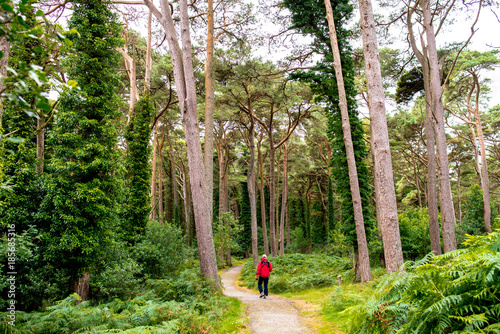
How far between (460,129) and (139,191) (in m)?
23.1

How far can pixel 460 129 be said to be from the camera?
73.0 feet

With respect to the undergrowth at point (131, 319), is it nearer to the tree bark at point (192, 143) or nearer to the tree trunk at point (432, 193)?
the tree bark at point (192, 143)

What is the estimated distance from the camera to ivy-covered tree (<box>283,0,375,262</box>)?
34.6ft

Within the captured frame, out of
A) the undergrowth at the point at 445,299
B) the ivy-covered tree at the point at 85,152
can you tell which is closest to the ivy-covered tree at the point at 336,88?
the ivy-covered tree at the point at 85,152

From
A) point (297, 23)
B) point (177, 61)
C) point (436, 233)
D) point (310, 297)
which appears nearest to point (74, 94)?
point (177, 61)

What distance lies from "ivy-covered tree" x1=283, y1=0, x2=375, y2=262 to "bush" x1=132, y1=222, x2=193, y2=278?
21.3ft

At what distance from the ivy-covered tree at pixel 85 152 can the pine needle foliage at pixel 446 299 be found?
6872 mm

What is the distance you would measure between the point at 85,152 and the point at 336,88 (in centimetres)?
857

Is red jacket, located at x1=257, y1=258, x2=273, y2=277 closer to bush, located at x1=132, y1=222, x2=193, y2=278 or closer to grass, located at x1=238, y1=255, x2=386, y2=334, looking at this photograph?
grass, located at x1=238, y1=255, x2=386, y2=334

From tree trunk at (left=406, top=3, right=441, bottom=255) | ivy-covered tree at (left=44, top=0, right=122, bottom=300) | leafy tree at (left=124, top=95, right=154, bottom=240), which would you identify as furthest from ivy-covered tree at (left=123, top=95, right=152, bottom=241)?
tree trunk at (left=406, top=3, right=441, bottom=255)

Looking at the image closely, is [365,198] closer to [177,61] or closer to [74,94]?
[177,61]

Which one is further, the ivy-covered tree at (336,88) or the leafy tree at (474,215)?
the leafy tree at (474,215)

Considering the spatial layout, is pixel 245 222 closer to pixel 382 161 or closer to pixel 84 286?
pixel 84 286

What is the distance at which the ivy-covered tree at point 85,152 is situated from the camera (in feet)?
24.0
